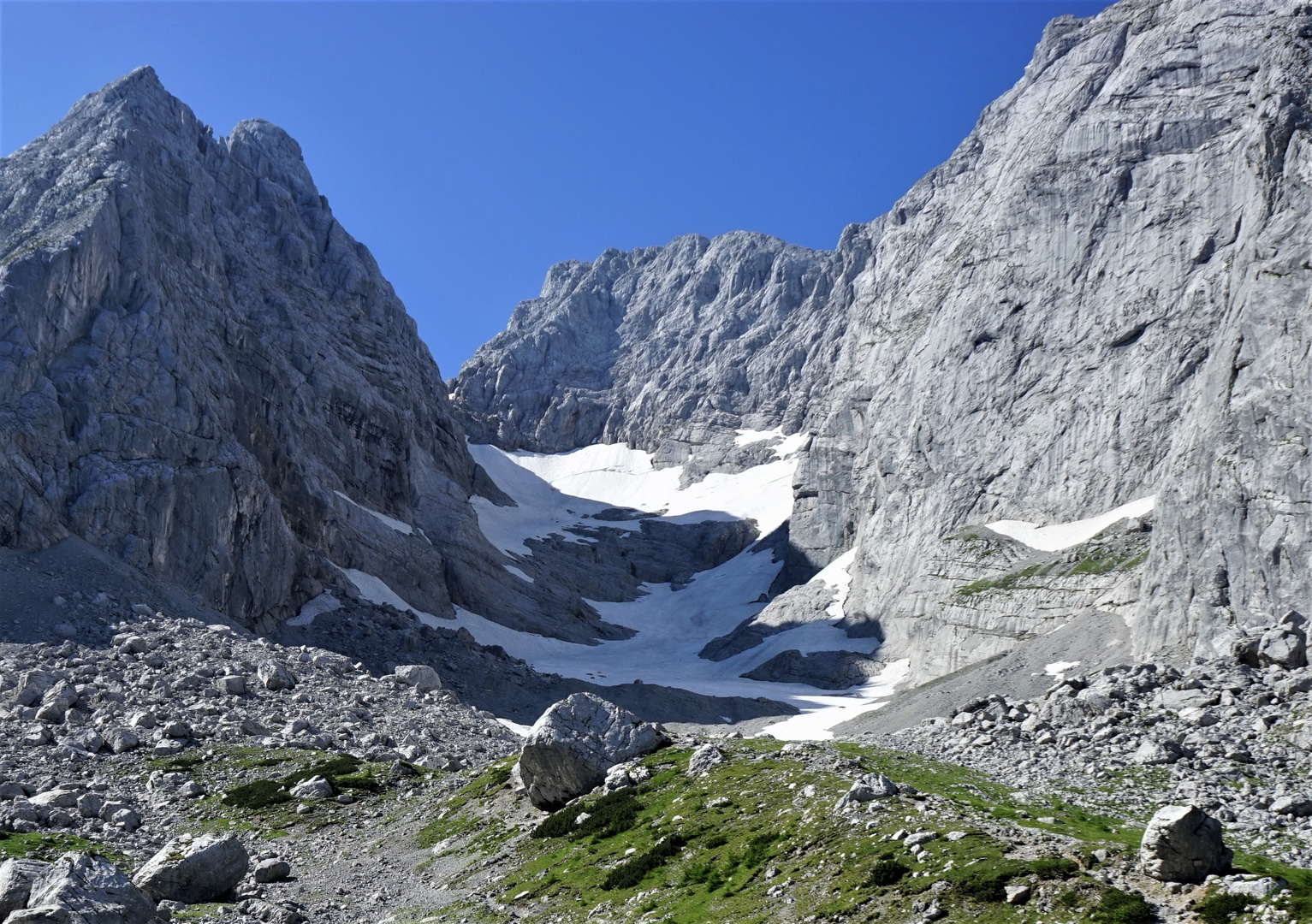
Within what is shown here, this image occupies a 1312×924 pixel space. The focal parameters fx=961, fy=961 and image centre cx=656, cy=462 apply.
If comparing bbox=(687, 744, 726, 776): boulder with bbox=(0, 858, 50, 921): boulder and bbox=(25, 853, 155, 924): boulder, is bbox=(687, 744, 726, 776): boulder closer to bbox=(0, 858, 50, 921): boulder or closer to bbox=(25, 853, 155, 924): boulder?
bbox=(25, 853, 155, 924): boulder

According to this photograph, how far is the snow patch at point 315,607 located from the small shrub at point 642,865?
3005 inches

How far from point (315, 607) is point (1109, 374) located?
88.3 metres

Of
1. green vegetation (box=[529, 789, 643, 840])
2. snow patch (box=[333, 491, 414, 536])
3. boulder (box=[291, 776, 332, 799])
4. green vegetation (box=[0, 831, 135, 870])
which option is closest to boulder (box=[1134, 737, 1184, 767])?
green vegetation (box=[529, 789, 643, 840])

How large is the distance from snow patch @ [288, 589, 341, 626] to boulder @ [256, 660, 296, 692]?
35.7 meters

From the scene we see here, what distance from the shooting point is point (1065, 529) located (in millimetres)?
102625

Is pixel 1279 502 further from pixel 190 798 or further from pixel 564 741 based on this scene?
pixel 190 798

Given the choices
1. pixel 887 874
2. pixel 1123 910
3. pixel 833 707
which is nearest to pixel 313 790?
pixel 887 874

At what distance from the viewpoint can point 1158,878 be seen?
1551 centimetres

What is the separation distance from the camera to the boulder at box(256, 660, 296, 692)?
5644cm

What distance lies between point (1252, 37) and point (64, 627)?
451ft

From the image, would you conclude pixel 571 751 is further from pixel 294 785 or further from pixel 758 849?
pixel 294 785

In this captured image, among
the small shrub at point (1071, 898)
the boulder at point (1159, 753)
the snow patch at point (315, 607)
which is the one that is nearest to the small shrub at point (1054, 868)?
the small shrub at point (1071, 898)

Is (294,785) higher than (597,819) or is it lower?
higher

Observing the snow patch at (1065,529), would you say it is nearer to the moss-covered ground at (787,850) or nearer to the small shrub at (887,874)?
the moss-covered ground at (787,850)
